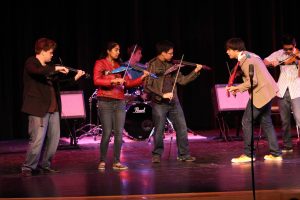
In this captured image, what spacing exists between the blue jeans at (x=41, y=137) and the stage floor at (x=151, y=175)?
0.26 m

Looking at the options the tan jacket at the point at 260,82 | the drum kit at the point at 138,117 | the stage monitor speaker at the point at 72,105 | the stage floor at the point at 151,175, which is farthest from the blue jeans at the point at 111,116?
the drum kit at the point at 138,117

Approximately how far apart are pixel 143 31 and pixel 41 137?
610 centimetres

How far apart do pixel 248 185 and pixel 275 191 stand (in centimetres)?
51

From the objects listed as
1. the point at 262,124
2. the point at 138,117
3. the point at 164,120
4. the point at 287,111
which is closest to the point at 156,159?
the point at 164,120

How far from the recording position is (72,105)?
453 inches

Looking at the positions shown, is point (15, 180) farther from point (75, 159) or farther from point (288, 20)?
point (288, 20)

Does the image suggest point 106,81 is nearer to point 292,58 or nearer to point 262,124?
point 262,124

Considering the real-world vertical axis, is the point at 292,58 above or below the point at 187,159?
above

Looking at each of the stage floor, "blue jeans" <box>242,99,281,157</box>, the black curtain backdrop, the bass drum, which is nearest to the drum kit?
the bass drum

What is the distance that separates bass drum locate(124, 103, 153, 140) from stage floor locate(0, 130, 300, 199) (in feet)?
4.98

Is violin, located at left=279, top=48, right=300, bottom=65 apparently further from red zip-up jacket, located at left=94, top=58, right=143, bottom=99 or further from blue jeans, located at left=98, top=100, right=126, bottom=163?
blue jeans, located at left=98, top=100, right=126, bottom=163

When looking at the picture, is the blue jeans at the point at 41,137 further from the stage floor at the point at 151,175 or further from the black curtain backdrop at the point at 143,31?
the black curtain backdrop at the point at 143,31

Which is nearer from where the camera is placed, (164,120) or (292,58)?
(164,120)

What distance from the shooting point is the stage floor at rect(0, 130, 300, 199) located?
6797 mm
